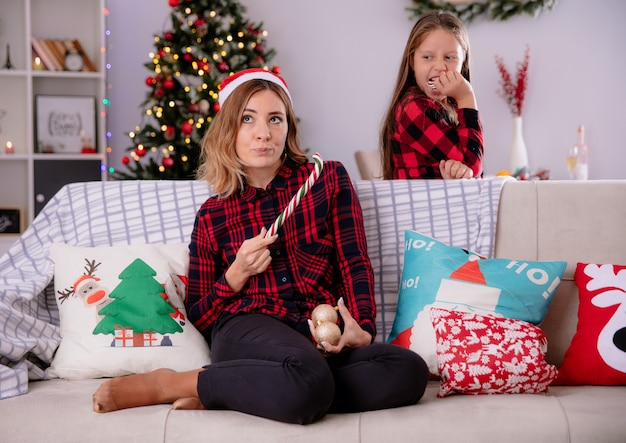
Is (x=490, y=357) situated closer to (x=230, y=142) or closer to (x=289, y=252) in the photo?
(x=289, y=252)

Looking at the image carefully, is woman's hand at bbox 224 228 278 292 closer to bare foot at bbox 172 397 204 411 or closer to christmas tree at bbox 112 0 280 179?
bare foot at bbox 172 397 204 411

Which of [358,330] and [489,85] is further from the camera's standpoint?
[489,85]

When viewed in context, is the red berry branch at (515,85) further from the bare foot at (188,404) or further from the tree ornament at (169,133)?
the bare foot at (188,404)

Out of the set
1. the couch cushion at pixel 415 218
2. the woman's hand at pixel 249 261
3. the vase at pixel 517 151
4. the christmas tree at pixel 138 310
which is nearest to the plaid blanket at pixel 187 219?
the couch cushion at pixel 415 218

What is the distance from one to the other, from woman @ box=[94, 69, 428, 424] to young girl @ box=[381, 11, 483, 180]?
44cm

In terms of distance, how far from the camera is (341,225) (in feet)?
6.79

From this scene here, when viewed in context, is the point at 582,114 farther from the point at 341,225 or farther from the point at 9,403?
the point at 9,403

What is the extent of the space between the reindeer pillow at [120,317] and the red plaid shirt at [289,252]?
0.07m

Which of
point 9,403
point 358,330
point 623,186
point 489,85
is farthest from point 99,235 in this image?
point 489,85

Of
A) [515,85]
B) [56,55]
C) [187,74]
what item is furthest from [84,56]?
[515,85]

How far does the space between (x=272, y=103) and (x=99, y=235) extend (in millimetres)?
643

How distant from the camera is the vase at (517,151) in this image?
5090 millimetres

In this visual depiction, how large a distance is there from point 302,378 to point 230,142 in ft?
2.46

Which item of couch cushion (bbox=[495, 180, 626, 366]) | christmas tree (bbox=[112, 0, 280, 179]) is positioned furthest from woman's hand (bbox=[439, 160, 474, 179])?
christmas tree (bbox=[112, 0, 280, 179])
